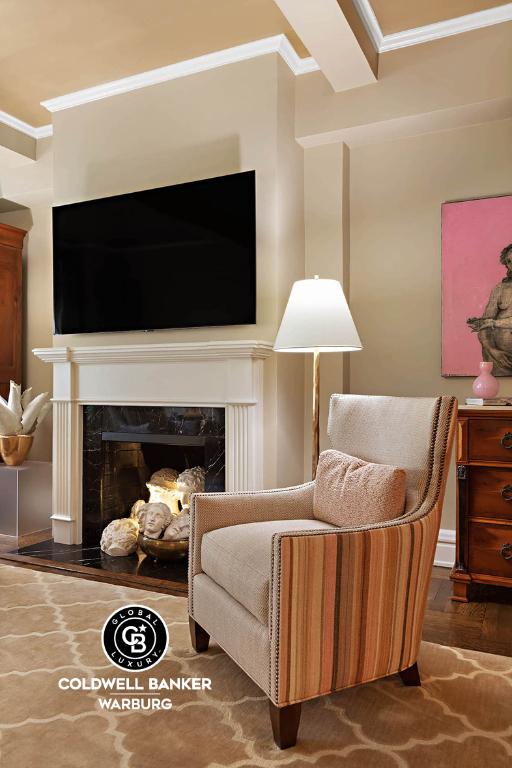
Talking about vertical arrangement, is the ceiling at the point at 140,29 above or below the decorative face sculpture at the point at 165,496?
above

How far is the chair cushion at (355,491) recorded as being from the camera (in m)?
1.96

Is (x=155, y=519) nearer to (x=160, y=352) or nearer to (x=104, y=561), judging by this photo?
(x=104, y=561)

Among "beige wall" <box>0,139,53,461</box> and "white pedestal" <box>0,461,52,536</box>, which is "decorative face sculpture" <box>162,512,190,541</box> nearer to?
"white pedestal" <box>0,461,52,536</box>

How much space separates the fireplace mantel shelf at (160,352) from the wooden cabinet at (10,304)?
0.95 m

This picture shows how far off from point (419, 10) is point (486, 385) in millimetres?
1816

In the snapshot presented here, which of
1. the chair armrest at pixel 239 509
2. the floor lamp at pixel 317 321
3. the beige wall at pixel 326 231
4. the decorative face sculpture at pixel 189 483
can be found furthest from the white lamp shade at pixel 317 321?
the decorative face sculpture at pixel 189 483

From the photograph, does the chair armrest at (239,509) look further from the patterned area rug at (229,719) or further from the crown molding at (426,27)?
the crown molding at (426,27)

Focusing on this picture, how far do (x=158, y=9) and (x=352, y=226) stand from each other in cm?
149

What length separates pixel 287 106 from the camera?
334 centimetres

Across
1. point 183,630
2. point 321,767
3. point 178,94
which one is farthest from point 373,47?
point 321,767

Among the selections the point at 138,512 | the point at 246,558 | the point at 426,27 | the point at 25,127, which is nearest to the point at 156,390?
the point at 138,512

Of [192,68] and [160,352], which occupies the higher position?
[192,68]

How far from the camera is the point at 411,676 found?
194cm

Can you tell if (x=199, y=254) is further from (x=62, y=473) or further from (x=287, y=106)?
(x=62, y=473)
